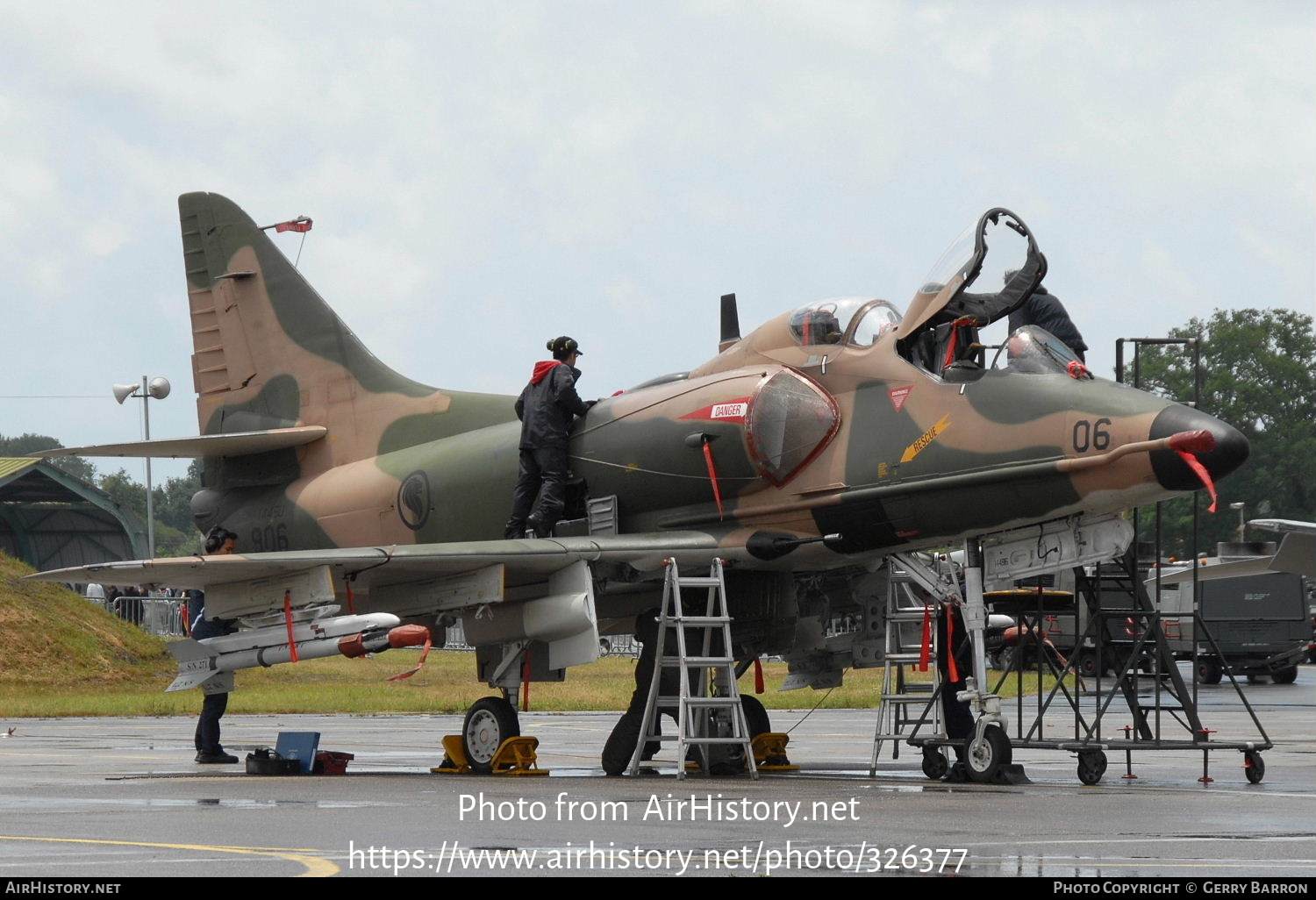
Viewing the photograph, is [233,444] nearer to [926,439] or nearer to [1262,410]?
[926,439]

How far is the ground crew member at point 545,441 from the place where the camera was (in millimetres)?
15023

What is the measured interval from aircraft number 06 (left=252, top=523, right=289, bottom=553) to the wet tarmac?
254cm

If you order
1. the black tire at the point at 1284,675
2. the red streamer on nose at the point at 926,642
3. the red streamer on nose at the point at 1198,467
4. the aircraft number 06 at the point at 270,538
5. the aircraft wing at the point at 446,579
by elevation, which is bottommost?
the black tire at the point at 1284,675

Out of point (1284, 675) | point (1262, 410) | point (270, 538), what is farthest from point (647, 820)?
point (1262, 410)

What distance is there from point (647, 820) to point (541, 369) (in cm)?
657

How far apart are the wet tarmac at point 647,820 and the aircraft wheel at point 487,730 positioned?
57cm

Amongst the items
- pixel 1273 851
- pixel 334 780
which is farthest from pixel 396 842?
pixel 334 780

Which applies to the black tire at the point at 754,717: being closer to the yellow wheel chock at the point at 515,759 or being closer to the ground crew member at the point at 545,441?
the yellow wheel chock at the point at 515,759

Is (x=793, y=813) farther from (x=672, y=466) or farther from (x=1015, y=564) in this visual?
(x=672, y=466)

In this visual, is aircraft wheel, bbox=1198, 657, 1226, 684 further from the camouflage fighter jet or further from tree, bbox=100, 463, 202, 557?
tree, bbox=100, 463, 202, 557

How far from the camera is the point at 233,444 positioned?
18.5m

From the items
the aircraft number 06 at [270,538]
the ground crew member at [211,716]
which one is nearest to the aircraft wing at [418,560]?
the ground crew member at [211,716]

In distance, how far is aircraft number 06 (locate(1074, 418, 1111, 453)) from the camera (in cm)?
1233

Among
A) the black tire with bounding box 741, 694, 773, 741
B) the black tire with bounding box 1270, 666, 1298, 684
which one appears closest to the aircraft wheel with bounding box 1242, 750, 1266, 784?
the black tire with bounding box 741, 694, 773, 741
